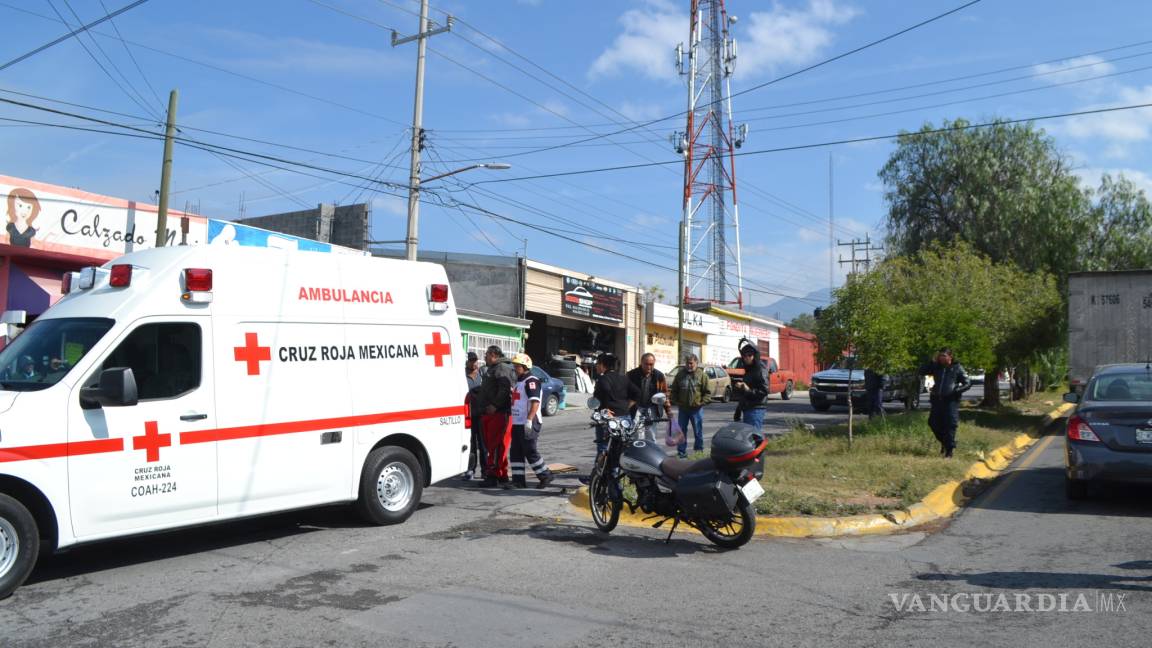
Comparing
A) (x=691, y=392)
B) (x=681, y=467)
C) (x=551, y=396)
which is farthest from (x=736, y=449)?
(x=551, y=396)

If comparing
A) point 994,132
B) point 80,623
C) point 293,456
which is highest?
point 994,132

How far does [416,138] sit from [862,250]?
1896 inches

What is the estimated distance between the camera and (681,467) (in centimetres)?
780

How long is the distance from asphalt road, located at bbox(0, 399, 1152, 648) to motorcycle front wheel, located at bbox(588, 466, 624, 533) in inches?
6.8

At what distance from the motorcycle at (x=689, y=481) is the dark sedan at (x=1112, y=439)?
13.3 ft

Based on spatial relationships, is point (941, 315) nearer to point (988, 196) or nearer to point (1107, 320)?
point (1107, 320)

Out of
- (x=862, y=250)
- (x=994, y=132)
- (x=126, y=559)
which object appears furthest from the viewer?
(x=862, y=250)

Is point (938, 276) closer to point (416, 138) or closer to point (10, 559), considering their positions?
point (416, 138)

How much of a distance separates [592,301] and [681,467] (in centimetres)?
3171

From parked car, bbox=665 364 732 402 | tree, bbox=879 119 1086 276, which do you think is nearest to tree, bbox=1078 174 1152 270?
tree, bbox=879 119 1086 276

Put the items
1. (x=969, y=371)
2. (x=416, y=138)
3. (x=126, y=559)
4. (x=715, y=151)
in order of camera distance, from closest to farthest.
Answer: (x=126, y=559) < (x=969, y=371) < (x=416, y=138) < (x=715, y=151)

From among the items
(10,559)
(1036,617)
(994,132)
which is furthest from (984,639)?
(994,132)

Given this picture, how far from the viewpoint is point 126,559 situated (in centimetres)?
740

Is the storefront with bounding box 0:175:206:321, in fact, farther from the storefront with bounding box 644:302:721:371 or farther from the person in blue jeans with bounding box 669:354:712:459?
the storefront with bounding box 644:302:721:371
